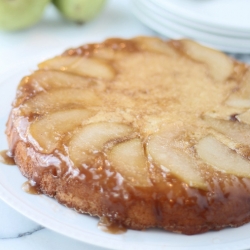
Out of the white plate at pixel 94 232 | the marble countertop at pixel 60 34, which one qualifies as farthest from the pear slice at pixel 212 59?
the white plate at pixel 94 232

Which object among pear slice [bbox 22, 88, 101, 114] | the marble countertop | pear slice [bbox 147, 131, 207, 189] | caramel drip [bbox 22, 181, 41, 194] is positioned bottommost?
the marble countertop

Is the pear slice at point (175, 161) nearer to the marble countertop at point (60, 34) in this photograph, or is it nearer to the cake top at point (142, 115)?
the cake top at point (142, 115)

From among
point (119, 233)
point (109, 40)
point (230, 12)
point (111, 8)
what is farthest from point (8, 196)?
point (111, 8)

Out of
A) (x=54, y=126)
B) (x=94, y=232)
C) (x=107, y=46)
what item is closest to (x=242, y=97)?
(x=107, y=46)

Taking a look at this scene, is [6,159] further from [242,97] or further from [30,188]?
[242,97]

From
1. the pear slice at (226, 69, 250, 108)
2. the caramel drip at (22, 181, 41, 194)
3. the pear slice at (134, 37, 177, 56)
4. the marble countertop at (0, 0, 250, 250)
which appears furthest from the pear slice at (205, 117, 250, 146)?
the marble countertop at (0, 0, 250, 250)

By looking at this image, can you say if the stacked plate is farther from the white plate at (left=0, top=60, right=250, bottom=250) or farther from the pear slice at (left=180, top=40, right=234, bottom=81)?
the white plate at (left=0, top=60, right=250, bottom=250)

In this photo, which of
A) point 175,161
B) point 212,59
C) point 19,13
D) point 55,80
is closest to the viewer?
point 175,161

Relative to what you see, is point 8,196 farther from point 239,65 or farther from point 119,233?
point 239,65
